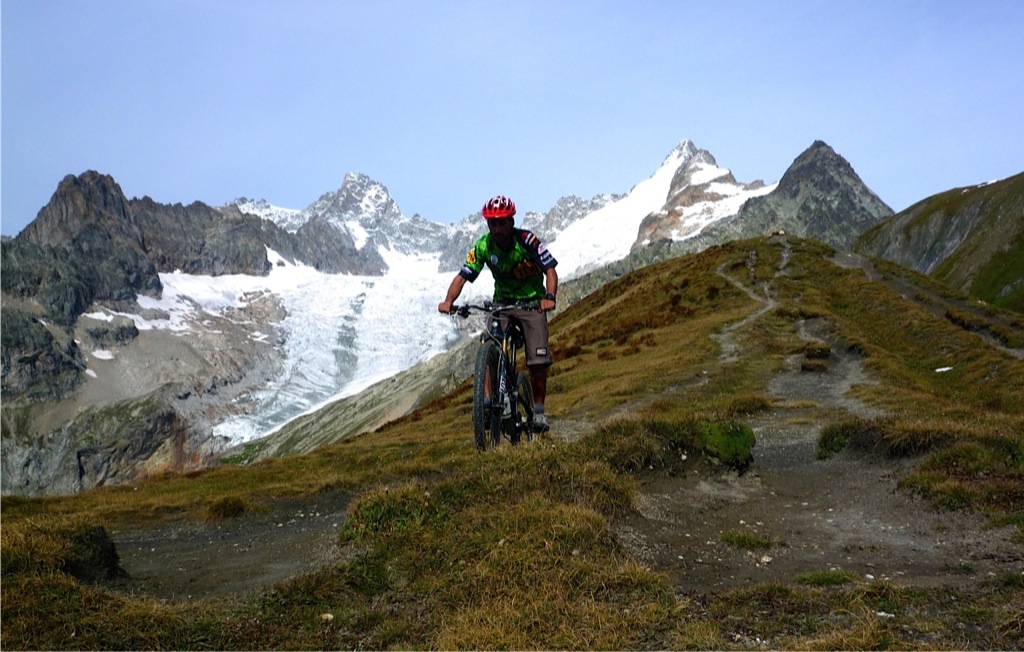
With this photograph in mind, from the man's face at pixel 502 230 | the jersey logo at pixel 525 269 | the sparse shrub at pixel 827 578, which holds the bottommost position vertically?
the sparse shrub at pixel 827 578

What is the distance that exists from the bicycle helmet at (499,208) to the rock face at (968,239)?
3760 inches

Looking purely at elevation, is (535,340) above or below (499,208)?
below

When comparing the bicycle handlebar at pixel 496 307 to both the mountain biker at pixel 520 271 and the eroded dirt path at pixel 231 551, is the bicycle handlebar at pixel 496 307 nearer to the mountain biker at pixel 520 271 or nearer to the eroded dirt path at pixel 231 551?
the mountain biker at pixel 520 271

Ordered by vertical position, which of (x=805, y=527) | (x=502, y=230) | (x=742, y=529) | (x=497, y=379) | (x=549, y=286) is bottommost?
(x=805, y=527)

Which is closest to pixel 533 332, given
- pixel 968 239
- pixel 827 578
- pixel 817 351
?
pixel 827 578

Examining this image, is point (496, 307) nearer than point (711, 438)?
Yes

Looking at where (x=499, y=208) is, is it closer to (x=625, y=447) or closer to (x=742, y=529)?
(x=625, y=447)

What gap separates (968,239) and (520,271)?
129m

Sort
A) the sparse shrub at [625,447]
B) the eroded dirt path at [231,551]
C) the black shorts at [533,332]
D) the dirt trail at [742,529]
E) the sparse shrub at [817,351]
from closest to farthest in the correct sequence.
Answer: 1. the dirt trail at [742,529]
2. the eroded dirt path at [231,551]
3. the sparse shrub at [625,447]
4. the black shorts at [533,332]
5. the sparse shrub at [817,351]

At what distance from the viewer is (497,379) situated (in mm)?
11586

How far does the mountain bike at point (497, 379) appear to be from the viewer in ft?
37.3

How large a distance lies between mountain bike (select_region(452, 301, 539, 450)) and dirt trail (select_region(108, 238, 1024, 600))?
277 centimetres

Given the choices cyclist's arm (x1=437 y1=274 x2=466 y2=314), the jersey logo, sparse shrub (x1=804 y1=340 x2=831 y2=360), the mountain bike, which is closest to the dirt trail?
the mountain bike

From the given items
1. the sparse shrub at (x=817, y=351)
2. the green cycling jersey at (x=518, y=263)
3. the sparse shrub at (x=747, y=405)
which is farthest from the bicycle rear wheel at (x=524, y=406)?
the sparse shrub at (x=817, y=351)
